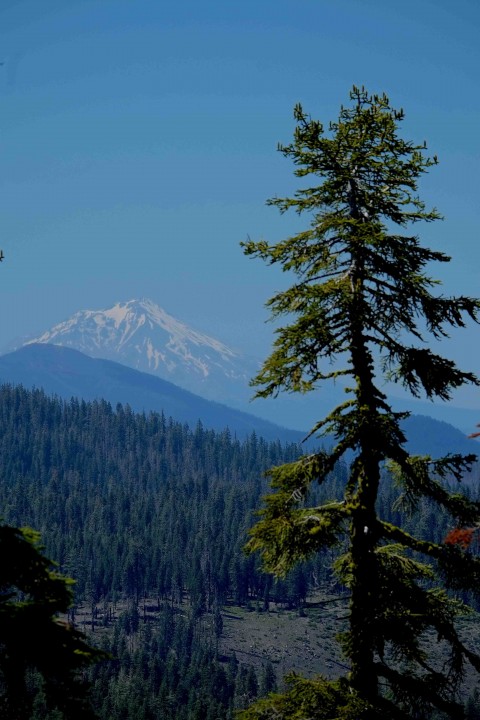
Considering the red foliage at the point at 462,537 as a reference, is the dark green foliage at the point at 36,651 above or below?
below

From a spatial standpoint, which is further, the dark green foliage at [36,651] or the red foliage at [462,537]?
the red foliage at [462,537]

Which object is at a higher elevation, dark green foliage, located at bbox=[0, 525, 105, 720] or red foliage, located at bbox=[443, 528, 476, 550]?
red foliage, located at bbox=[443, 528, 476, 550]

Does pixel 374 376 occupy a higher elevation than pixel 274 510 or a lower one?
higher

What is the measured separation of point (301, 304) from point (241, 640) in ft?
630

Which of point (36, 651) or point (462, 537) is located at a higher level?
point (462, 537)

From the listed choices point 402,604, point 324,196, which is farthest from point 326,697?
point 324,196

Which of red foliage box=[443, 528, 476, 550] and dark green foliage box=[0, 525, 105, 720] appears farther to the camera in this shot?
red foliage box=[443, 528, 476, 550]

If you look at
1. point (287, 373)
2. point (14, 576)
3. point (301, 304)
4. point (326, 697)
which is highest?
point (301, 304)

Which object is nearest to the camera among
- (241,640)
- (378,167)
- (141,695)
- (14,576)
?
(14,576)

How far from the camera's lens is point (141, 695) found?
438ft

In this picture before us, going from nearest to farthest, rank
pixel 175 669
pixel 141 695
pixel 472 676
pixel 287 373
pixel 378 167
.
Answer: pixel 287 373, pixel 378 167, pixel 141 695, pixel 175 669, pixel 472 676

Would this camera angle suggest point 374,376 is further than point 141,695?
No

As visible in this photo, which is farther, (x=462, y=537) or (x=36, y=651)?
(x=462, y=537)

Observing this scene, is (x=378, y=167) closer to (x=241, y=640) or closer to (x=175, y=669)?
(x=175, y=669)
